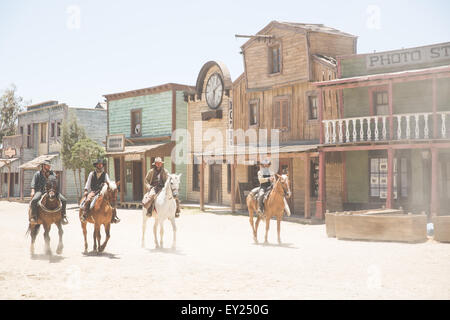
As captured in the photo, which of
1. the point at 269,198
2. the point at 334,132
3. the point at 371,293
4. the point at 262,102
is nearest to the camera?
the point at 371,293

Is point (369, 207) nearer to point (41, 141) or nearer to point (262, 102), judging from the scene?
point (262, 102)

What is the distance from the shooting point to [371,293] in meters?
7.48

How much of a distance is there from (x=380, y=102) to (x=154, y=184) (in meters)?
11.1

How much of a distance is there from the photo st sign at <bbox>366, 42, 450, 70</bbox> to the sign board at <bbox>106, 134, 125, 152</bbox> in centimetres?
1490

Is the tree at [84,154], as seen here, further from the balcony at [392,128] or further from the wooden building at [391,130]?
the balcony at [392,128]

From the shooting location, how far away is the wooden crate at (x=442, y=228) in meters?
13.0

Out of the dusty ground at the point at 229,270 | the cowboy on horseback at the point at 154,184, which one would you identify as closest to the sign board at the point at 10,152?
the dusty ground at the point at 229,270

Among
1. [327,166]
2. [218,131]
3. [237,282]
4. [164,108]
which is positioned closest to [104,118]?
[164,108]

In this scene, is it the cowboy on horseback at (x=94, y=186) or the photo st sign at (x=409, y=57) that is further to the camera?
the photo st sign at (x=409, y=57)

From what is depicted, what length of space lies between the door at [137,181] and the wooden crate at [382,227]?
749 inches

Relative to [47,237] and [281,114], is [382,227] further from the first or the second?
[281,114]

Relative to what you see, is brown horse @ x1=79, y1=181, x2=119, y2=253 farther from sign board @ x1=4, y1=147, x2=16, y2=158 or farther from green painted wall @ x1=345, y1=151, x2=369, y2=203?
sign board @ x1=4, y1=147, x2=16, y2=158

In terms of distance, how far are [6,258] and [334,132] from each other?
39.9 feet

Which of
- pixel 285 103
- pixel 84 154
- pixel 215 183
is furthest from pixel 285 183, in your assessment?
pixel 84 154
